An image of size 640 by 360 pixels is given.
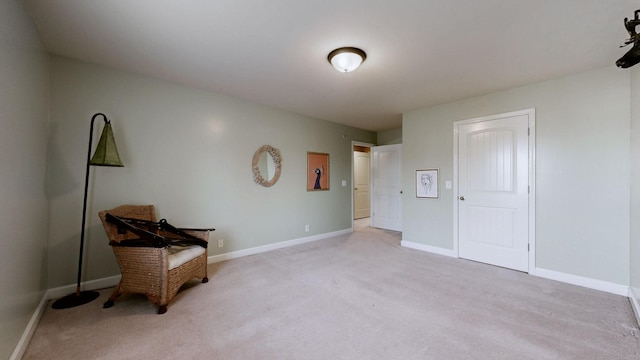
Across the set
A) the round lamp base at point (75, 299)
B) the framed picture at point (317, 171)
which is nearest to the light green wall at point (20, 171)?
the round lamp base at point (75, 299)

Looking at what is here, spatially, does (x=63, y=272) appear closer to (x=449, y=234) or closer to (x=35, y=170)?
(x=35, y=170)

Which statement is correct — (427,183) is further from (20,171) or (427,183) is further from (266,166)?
(20,171)

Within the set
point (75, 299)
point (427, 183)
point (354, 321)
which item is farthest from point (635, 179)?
point (75, 299)

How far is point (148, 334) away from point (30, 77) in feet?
7.24

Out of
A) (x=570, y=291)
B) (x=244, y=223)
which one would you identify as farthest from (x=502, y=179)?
(x=244, y=223)

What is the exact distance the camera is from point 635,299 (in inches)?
91.9

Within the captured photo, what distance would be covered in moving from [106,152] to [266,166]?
2110mm

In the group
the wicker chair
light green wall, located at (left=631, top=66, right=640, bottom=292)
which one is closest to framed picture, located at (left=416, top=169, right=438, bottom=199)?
light green wall, located at (left=631, top=66, right=640, bottom=292)

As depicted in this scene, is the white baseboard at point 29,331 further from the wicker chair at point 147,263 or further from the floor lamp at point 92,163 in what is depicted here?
the wicker chair at point 147,263

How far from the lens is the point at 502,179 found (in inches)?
137

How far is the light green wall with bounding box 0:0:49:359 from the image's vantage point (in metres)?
1.53

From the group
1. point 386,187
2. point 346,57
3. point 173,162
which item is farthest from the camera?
point 386,187

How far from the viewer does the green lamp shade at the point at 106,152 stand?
2.48m

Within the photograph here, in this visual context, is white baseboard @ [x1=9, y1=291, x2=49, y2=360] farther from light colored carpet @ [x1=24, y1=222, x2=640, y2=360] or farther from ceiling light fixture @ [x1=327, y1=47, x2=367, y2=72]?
ceiling light fixture @ [x1=327, y1=47, x2=367, y2=72]
